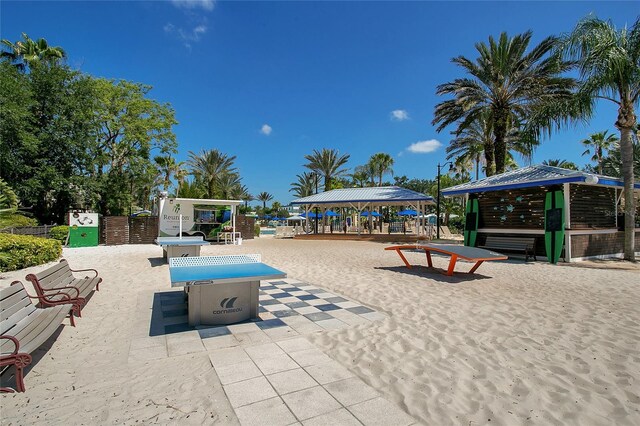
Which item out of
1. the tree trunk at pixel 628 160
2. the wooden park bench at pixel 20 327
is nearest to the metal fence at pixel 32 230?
the wooden park bench at pixel 20 327

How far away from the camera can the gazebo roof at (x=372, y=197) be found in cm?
2352

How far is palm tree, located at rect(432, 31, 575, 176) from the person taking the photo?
15.6 meters

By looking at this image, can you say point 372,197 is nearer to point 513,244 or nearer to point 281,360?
point 513,244

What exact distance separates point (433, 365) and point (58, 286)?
5.92 metres

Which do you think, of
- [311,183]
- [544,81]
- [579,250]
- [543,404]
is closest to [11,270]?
[543,404]

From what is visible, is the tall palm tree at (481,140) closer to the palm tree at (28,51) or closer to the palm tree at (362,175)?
the palm tree at (362,175)

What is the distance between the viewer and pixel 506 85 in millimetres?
16766

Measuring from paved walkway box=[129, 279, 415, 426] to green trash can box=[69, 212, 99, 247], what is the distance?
13993mm

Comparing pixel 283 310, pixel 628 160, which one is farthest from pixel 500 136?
pixel 283 310

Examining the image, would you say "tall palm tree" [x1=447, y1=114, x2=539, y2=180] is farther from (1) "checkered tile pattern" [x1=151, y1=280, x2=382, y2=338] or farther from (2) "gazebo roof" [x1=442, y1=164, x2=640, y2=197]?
(1) "checkered tile pattern" [x1=151, y1=280, x2=382, y2=338]

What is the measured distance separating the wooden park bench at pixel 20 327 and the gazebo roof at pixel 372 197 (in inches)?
840

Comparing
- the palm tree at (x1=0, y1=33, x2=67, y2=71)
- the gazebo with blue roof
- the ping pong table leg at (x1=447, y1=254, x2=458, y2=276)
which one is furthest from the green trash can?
the gazebo with blue roof

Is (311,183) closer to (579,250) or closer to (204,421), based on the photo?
(579,250)

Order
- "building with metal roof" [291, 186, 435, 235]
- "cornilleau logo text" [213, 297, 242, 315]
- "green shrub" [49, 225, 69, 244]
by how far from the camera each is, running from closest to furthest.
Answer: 1. "cornilleau logo text" [213, 297, 242, 315]
2. "green shrub" [49, 225, 69, 244]
3. "building with metal roof" [291, 186, 435, 235]
